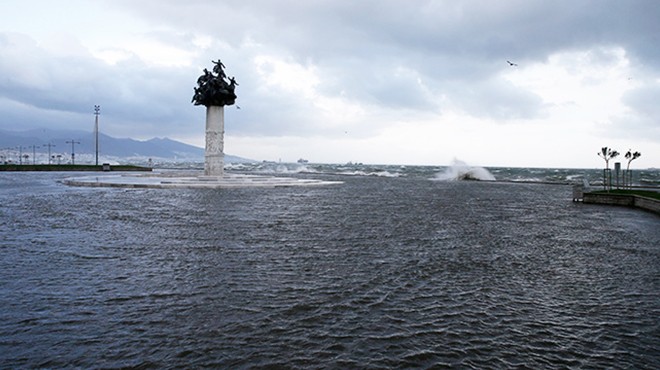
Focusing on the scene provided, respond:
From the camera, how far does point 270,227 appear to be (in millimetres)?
16797

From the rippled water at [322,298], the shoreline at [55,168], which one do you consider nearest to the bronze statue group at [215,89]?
the rippled water at [322,298]

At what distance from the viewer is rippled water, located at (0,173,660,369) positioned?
576 centimetres

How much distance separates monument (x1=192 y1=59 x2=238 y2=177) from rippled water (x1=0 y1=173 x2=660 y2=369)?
3035 centimetres

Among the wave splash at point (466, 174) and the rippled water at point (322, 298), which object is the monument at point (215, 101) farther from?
the wave splash at point (466, 174)

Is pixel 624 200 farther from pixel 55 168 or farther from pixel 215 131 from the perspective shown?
pixel 55 168

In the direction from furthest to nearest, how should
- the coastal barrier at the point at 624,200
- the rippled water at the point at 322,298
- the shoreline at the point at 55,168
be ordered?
1. the shoreline at the point at 55,168
2. the coastal barrier at the point at 624,200
3. the rippled water at the point at 322,298

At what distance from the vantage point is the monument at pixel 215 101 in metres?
45.3

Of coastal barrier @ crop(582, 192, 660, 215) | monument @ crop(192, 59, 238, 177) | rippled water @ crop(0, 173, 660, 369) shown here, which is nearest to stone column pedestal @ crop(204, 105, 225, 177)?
monument @ crop(192, 59, 238, 177)

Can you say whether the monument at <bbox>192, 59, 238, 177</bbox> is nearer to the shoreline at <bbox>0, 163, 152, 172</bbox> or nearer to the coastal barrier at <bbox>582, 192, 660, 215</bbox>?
the coastal barrier at <bbox>582, 192, 660, 215</bbox>

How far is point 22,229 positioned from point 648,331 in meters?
17.1

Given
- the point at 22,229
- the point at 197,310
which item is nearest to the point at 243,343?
the point at 197,310

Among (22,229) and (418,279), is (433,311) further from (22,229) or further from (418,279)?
(22,229)

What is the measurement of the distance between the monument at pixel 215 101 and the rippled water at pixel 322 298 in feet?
99.6

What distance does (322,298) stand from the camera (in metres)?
7.96
